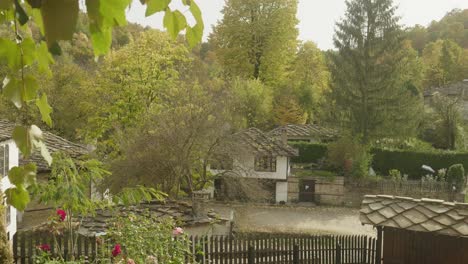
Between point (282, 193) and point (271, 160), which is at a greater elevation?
point (271, 160)

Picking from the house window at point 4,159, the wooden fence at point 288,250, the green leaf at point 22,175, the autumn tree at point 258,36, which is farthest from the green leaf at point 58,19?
the autumn tree at point 258,36

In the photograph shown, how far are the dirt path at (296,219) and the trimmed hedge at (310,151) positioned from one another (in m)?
6.53

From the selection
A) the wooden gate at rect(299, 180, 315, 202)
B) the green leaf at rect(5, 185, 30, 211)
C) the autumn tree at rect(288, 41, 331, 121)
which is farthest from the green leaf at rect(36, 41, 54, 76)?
the autumn tree at rect(288, 41, 331, 121)

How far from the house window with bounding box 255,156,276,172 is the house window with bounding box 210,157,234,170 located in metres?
5.37

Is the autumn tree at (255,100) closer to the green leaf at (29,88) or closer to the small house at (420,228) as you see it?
the small house at (420,228)

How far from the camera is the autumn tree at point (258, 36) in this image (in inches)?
1537

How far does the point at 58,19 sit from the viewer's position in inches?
33.9

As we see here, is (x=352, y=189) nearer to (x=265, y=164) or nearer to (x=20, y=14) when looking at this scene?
(x=265, y=164)

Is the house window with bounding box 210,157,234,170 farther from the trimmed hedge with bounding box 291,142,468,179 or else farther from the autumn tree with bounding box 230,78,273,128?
the autumn tree with bounding box 230,78,273,128

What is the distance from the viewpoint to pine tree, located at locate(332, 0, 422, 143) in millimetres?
32375

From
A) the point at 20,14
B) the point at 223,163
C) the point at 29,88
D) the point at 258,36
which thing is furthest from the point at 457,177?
the point at 20,14

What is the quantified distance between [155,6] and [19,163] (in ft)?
51.2

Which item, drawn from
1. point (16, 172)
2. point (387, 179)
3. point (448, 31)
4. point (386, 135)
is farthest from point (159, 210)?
point (448, 31)

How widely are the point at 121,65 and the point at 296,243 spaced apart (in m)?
Result: 16.5
